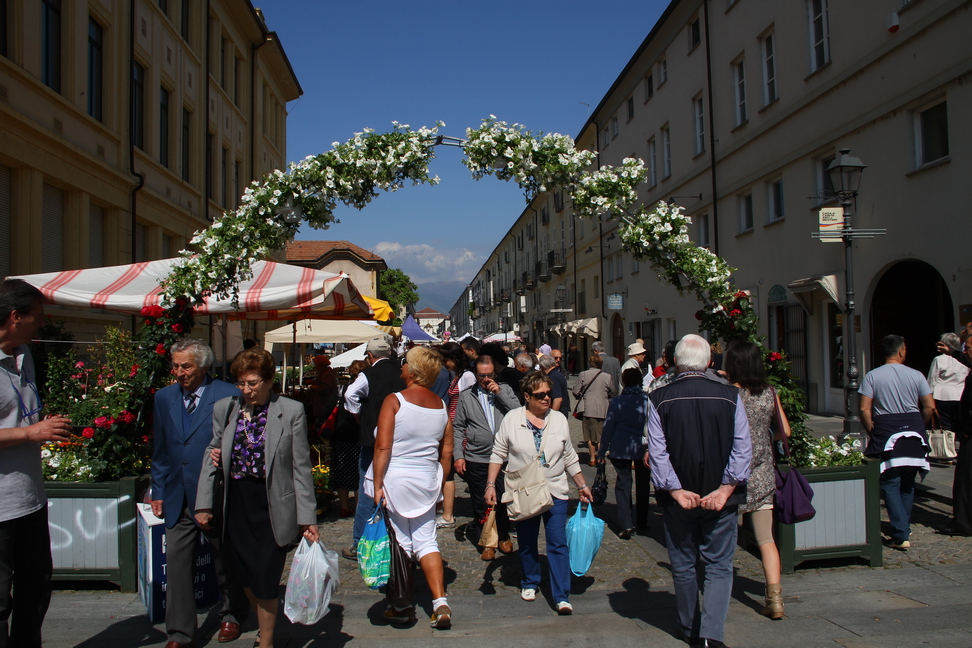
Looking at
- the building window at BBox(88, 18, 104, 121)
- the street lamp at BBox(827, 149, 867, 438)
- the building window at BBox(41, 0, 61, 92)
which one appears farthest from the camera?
the building window at BBox(88, 18, 104, 121)

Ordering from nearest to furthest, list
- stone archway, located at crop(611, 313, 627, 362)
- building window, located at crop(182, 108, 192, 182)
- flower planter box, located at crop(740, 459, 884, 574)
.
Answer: flower planter box, located at crop(740, 459, 884, 574) < building window, located at crop(182, 108, 192, 182) < stone archway, located at crop(611, 313, 627, 362)

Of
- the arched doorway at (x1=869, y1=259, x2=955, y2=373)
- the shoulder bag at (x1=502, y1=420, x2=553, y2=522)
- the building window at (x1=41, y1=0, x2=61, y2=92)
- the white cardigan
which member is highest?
the building window at (x1=41, y1=0, x2=61, y2=92)

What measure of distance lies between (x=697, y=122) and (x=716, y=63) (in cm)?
230

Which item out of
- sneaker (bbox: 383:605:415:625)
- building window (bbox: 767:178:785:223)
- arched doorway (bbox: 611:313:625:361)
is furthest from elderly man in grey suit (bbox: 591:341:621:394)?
arched doorway (bbox: 611:313:625:361)

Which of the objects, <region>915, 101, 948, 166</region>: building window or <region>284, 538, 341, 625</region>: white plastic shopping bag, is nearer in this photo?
<region>284, 538, 341, 625</region>: white plastic shopping bag

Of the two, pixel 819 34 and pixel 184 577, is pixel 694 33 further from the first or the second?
pixel 184 577

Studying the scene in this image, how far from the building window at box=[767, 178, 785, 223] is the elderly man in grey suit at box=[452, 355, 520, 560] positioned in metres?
13.2

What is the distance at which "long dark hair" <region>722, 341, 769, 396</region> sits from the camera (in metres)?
4.91

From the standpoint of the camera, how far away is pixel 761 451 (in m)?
4.81

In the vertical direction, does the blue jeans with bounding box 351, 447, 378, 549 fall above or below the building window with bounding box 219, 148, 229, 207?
below

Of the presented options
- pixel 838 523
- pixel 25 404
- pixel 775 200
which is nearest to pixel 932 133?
pixel 775 200

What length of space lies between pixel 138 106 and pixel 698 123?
627 inches

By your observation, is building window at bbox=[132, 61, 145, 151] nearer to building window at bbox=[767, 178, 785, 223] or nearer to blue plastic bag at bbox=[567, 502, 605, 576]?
building window at bbox=[767, 178, 785, 223]

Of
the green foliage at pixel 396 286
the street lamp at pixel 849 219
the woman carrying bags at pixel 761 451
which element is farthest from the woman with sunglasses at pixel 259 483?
the green foliage at pixel 396 286
